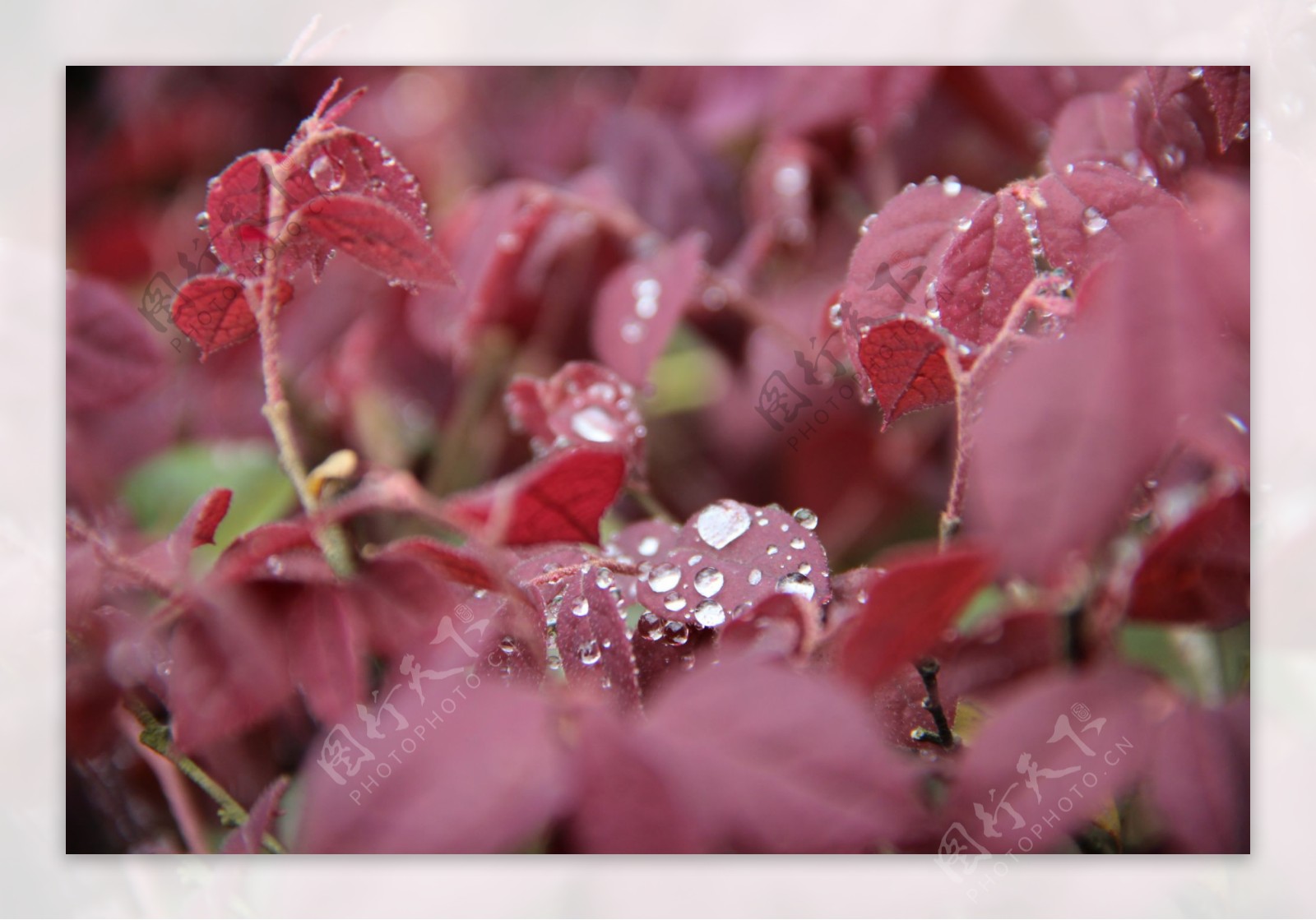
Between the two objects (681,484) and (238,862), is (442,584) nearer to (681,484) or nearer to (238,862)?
(238,862)

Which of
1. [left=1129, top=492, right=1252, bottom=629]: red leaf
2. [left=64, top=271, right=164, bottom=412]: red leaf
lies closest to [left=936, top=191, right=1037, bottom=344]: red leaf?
[left=1129, top=492, right=1252, bottom=629]: red leaf

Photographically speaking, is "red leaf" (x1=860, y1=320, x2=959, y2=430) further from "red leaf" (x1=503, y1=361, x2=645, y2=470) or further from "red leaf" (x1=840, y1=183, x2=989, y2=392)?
"red leaf" (x1=503, y1=361, x2=645, y2=470)

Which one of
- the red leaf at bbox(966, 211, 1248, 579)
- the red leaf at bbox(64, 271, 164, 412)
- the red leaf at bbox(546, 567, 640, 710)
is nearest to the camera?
the red leaf at bbox(966, 211, 1248, 579)

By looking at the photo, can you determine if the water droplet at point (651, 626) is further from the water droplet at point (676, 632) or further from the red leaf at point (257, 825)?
the red leaf at point (257, 825)

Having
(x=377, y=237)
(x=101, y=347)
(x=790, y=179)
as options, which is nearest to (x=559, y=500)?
(x=377, y=237)

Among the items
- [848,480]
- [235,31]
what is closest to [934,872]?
[848,480]

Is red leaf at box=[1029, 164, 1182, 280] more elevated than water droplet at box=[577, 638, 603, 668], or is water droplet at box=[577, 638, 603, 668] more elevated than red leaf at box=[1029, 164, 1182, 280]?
red leaf at box=[1029, 164, 1182, 280]

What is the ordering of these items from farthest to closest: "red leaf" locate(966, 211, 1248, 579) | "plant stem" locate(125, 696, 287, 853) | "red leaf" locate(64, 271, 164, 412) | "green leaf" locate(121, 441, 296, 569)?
1. "green leaf" locate(121, 441, 296, 569)
2. "red leaf" locate(64, 271, 164, 412)
3. "plant stem" locate(125, 696, 287, 853)
4. "red leaf" locate(966, 211, 1248, 579)
